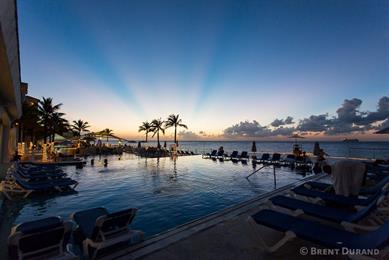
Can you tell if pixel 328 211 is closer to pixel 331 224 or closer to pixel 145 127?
pixel 331 224

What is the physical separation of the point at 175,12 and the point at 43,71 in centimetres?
942

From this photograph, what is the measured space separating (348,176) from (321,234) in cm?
292

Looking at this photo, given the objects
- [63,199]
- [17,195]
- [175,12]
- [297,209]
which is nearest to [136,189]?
[63,199]

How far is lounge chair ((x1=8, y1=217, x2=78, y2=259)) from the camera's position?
2695 millimetres

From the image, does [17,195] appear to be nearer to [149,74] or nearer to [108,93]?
[149,74]

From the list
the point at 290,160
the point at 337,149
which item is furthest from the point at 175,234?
the point at 337,149

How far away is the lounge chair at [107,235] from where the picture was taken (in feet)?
11.1

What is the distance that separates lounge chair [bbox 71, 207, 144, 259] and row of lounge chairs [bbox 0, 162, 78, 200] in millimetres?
6392

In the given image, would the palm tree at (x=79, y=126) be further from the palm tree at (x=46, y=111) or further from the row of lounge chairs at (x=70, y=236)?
the row of lounge chairs at (x=70, y=236)

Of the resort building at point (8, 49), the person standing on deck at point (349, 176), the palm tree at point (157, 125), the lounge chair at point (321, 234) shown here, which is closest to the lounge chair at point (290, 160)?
the person standing on deck at point (349, 176)

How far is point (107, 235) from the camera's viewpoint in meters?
3.55

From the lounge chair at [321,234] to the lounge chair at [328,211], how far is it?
1.89ft

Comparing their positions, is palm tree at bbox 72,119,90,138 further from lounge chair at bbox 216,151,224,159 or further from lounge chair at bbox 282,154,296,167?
lounge chair at bbox 282,154,296,167

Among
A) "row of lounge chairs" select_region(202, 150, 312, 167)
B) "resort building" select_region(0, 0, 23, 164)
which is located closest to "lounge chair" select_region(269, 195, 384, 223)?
"resort building" select_region(0, 0, 23, 164)
